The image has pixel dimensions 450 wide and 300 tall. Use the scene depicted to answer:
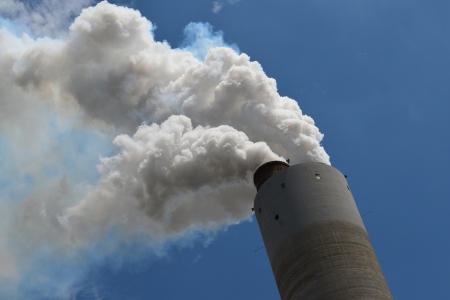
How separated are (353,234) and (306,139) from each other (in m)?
10.9

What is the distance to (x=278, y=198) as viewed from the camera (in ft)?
129

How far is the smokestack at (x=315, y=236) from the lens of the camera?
114ft

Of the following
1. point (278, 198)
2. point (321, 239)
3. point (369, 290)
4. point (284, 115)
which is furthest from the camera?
point (284, 115)

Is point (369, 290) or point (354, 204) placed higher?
point (354, 204)

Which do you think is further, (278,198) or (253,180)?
(253,180)

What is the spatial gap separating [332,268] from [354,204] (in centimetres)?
656

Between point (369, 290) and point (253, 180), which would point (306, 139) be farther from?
point (369, 290)

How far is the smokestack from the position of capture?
34812mm

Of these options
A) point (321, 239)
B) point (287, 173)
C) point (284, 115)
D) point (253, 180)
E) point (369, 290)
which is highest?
point (284, 115)

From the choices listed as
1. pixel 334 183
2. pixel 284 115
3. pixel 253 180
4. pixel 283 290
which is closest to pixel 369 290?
pixel 283 290

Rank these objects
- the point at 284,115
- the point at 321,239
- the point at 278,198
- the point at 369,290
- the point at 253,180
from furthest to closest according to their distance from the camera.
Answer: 1. the point at 284,115
2. the point at 253,180
3. the point at 278,198
4. the point at 321,239
5. the point at 369,290

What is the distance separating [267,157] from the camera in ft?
151

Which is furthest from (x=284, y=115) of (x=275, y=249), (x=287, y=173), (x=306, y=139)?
(x=275, y=249)

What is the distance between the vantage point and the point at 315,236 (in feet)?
121
